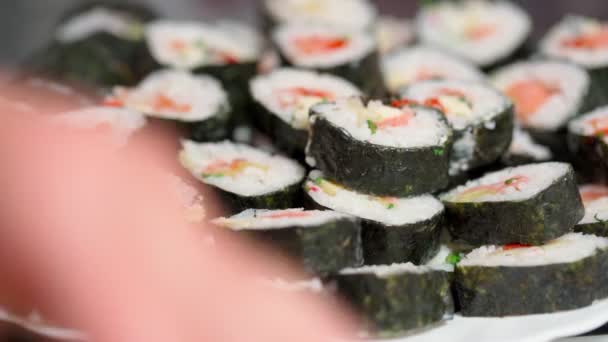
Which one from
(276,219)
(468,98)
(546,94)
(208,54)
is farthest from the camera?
(208,54)

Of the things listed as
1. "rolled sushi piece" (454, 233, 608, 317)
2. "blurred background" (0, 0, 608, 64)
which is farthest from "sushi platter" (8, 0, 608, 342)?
"blurred background" (0, 0, 608, 64)

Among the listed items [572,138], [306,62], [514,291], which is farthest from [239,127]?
[514,291]

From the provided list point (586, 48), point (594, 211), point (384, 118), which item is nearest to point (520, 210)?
point (594, 211)

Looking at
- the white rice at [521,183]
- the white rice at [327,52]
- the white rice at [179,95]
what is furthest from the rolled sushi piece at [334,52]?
the white rice at [521,183]

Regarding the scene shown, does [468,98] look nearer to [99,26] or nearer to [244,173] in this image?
[244,173]

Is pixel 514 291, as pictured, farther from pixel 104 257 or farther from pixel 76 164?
pixel 76 164

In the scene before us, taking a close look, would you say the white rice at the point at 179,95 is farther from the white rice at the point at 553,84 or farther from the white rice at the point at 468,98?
the white rice at the point at 553,84
